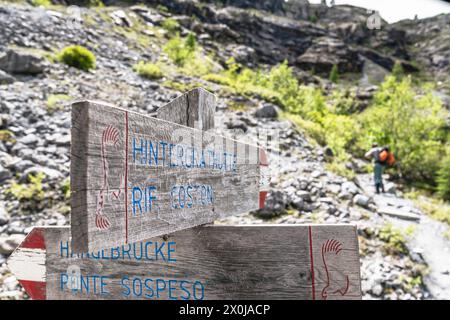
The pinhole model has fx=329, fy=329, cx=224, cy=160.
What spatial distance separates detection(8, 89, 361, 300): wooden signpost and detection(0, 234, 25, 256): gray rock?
2475 mm

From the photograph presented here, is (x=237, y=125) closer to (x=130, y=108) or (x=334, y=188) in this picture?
(x=130, y=108)

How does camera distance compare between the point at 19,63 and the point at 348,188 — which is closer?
the point at 348,188

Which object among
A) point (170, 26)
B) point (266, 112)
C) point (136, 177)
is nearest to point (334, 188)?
point (266, 112)

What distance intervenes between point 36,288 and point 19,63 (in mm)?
7959

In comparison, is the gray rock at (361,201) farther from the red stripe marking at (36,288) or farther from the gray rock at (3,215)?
the red stripe marking at (36,288)

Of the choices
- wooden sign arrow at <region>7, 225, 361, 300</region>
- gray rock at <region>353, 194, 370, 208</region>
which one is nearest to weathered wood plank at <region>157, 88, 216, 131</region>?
wooden sign arrow at <region>7, 225, 361, 300</region>

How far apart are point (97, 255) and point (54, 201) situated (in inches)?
140

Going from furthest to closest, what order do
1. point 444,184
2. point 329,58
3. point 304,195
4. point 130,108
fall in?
point 329,58
point 444,184
point 130,108
point 304,195

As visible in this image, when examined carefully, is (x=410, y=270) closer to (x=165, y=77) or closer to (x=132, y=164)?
(x=132, y=164)

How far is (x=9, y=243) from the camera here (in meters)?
3.39

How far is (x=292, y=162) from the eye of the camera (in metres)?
7.30

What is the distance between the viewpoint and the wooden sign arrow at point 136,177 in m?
0.69

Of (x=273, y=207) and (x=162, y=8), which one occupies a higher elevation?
(x=162, y=8)

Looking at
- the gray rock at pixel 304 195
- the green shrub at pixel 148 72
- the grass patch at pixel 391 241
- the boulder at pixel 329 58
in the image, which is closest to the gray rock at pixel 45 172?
the gray rock at pixel 304 195
